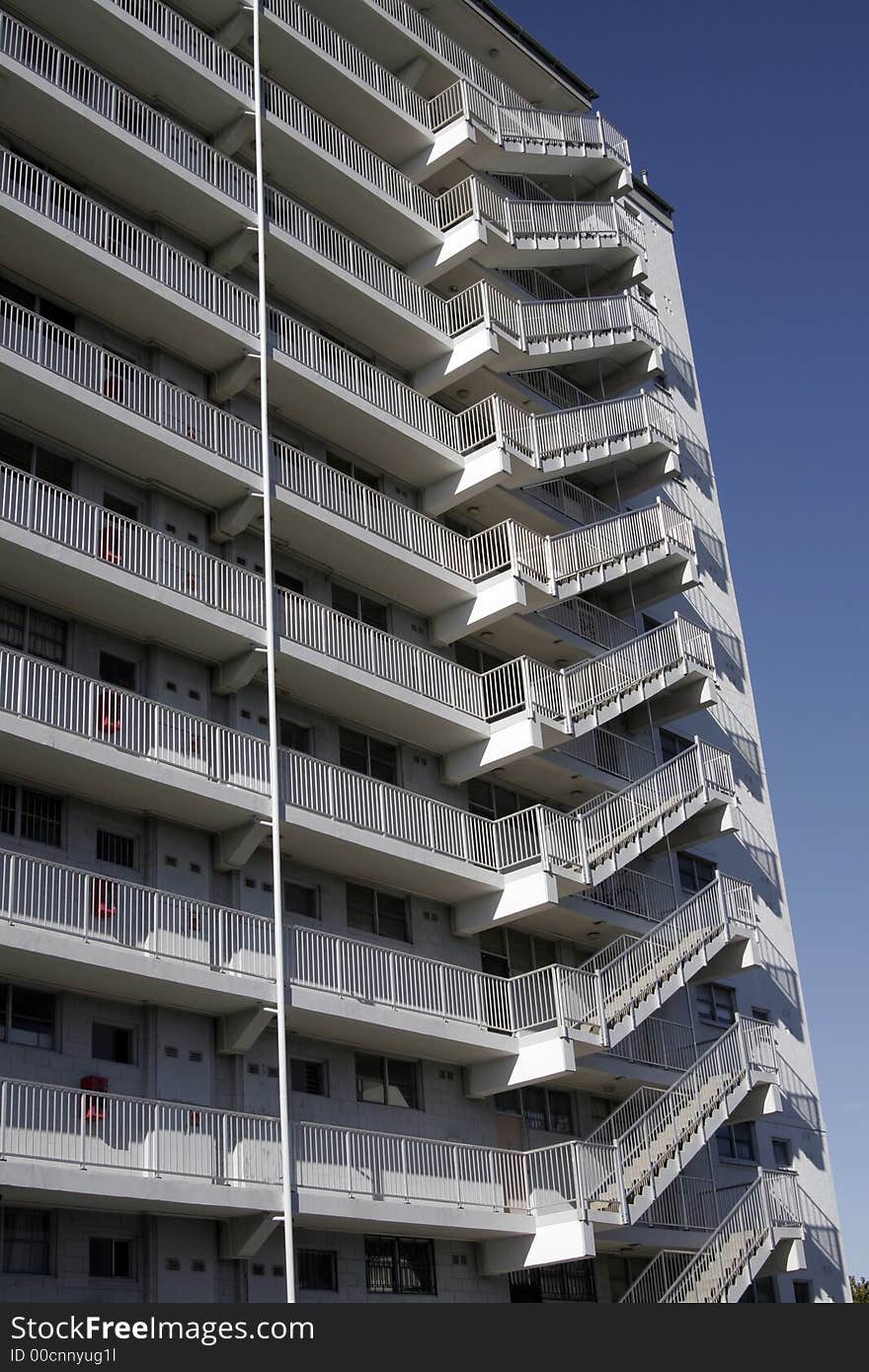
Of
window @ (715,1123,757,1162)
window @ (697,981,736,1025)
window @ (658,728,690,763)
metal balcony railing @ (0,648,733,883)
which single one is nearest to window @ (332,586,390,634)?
metal balcony railing @ (0,648,733,883)

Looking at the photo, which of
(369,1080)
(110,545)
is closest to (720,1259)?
(369,1080)

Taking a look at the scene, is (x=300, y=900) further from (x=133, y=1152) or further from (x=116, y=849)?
(x=133, y=1152)

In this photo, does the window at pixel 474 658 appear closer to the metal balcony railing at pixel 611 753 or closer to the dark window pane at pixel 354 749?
the metal balcony railing at pixel 611 753

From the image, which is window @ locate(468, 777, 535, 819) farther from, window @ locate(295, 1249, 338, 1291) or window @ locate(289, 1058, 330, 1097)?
window @ locate(295, 1249, 338, 1291)

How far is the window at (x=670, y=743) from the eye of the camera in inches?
1486

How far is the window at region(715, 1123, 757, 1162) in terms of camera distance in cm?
3403

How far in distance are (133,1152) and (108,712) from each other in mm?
6480

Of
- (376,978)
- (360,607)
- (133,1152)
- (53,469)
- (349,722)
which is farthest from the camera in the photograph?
(360,607)

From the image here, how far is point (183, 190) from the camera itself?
91.5ft

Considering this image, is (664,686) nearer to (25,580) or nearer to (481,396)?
(481,396)

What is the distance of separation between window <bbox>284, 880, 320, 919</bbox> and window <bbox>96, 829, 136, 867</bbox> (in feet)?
11.0

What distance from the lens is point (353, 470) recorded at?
31.7m

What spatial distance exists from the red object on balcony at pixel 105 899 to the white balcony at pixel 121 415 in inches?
303

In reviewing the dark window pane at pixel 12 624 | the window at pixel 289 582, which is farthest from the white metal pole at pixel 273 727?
the dark window pane at pixel 12 624
